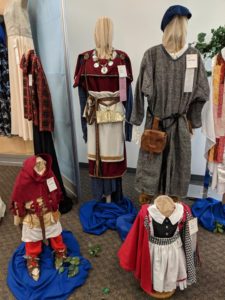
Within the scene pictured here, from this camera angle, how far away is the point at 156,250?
1.42 m

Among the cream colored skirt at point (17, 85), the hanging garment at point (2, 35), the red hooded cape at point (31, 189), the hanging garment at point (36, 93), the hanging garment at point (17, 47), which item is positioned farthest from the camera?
the hanging garment at point (2, 35)

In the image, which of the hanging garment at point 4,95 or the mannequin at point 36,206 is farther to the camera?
the hanging garment at point 4,95

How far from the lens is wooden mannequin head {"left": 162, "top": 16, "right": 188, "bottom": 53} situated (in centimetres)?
169

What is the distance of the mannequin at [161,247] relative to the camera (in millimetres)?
1382

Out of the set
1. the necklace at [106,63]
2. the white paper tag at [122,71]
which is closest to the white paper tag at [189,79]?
the white paper tag at [122,71]

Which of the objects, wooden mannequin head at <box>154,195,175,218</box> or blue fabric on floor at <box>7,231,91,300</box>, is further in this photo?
blue fabric on floor at <box>7,231,91,300</box>

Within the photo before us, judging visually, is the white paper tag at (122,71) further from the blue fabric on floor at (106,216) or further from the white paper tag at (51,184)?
the blue fabric on floor at (106,216)

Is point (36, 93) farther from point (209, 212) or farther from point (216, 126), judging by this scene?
point (209, 212)

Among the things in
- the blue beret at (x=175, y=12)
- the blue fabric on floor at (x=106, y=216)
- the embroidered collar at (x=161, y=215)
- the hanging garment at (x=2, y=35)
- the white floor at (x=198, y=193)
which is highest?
the hanging garment at (x=2, y=35)

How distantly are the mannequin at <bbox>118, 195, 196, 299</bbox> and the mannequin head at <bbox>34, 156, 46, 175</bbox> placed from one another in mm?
651

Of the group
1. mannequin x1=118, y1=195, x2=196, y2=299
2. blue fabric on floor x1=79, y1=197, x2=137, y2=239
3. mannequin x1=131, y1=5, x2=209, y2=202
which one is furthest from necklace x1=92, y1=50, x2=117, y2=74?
blue fabric on floor x1=79, y1=197, x2=137, y2=239

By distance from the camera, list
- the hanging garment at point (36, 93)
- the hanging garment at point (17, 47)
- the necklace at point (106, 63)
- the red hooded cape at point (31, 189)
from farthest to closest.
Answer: the hanging garment at point (17, 47) → the hanging garment at point (36, 93) → the necklace at point (106, 63) → the red hooded cape at point (31, 189)

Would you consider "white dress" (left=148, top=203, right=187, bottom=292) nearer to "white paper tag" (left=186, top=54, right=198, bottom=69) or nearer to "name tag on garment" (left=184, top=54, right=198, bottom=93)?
"name tag on garment" (left=184, top=54, right=198, bottom=93)

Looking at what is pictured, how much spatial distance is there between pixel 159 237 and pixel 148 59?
1.16 meters
